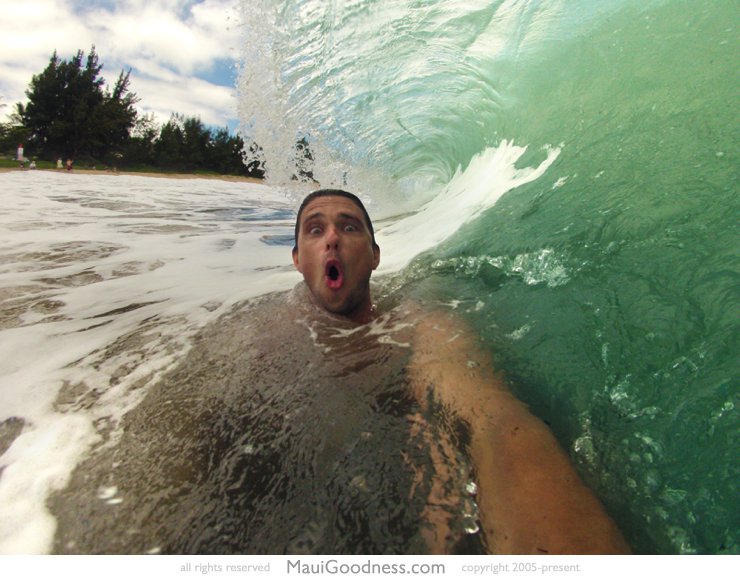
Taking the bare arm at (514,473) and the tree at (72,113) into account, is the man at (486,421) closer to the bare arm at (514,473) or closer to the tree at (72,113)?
the bare arm at (514,473)

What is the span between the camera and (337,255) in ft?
7.96

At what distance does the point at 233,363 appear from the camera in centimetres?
205

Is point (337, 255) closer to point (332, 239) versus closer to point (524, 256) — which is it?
point (332, 239)

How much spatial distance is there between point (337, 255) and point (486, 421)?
1.27 meters

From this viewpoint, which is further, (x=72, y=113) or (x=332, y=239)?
(x=72, y=113)

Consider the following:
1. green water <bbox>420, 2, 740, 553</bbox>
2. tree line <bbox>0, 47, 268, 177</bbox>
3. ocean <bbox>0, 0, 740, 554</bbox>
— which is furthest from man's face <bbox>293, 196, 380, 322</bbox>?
tree line <bbox>0, 47, 268, 177</bbox>

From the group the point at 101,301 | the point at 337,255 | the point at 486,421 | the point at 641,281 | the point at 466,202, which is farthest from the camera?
the point at 466,202

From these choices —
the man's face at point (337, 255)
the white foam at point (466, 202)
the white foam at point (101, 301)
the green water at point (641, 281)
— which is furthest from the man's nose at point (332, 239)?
the white foam at point (466, 202)

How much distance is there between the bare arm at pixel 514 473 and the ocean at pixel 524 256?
7 centimetres

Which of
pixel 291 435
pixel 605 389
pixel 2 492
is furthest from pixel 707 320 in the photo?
pixel 2 492

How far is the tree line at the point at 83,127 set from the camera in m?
30.8

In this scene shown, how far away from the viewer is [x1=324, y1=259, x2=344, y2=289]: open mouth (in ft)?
7.93

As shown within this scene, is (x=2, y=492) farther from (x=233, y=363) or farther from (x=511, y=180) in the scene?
(x=511, y=180)

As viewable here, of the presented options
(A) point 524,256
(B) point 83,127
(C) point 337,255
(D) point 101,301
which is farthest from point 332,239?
(B) point 83,127
